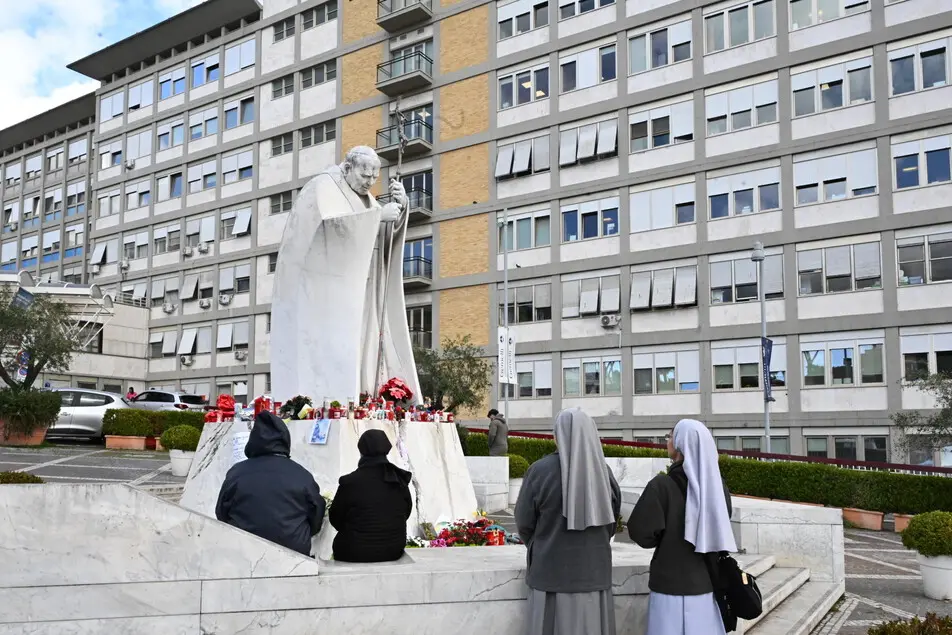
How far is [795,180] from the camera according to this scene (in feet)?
97.1

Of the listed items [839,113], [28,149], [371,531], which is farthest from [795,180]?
[28,149]

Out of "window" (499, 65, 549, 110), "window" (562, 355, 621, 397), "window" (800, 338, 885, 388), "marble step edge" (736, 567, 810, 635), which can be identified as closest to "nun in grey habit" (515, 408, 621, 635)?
"marble step edge" (736, 567, 810, 635)

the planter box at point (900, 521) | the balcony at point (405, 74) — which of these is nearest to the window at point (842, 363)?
the planter box at point (900, 521)

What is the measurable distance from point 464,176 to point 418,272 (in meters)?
4.43

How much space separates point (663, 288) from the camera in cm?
3189

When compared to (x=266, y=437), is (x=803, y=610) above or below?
Result: below

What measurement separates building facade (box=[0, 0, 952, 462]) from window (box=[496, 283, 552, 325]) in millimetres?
84

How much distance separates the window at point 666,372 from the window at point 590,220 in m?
4.69

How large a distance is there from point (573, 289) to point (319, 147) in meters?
15.2

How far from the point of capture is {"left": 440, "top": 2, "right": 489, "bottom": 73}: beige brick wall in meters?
37.5

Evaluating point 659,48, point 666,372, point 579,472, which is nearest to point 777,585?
point 579,472

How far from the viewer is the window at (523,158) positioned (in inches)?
1389

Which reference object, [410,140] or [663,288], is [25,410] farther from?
[663,288]

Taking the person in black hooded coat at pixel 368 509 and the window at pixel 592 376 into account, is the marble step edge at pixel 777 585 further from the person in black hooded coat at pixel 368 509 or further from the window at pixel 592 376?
the window at pixel 592 376
